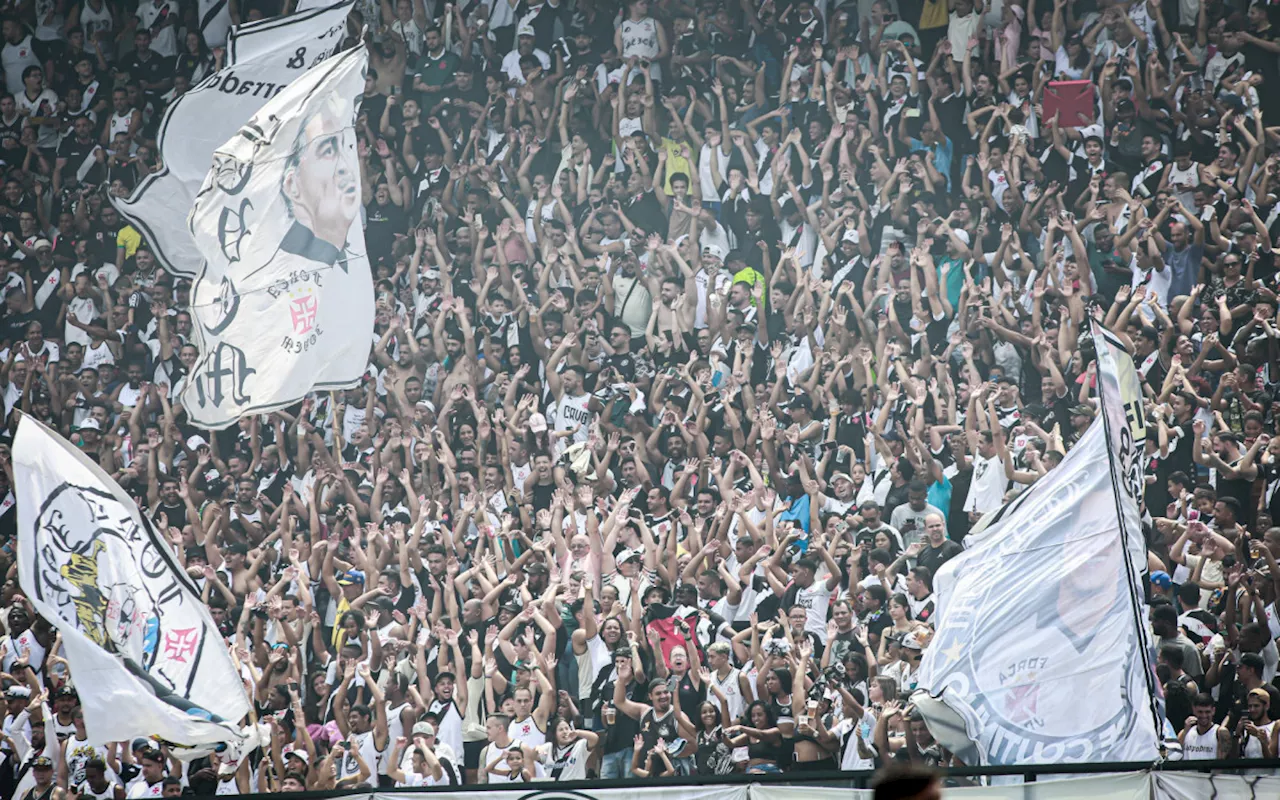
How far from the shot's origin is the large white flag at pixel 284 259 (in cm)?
872

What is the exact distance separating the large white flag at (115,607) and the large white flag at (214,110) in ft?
8.69

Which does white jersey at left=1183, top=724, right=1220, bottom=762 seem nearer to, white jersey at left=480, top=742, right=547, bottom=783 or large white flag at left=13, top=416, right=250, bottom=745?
white jersey at left=480, top=742, right=547, bottom=783

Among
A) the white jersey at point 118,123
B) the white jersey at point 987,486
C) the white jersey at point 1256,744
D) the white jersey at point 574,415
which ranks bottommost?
the white jersey at point 1256,744

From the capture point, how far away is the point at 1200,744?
872 cm

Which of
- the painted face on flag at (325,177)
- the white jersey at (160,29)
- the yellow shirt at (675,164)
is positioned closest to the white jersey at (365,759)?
the painted face on flag at (325,177)

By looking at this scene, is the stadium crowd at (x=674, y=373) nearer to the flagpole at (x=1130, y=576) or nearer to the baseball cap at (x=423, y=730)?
the baseball cap at (x=423, y=730)

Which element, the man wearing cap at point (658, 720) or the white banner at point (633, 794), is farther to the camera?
the man wearing cap at point (658, 720)

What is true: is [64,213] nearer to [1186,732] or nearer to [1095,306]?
[1095,306]

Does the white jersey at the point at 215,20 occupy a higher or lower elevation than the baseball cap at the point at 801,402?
higher

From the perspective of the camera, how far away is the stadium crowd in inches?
376

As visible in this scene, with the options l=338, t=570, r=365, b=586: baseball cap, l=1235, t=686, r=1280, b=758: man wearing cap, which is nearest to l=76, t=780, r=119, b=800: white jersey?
l=338, t=570, r=365, b=586: baseball cap

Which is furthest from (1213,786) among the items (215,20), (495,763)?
(215,20)

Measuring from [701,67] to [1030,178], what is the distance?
309 cm

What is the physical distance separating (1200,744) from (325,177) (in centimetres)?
571
